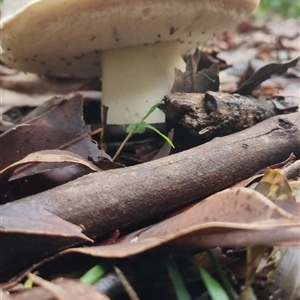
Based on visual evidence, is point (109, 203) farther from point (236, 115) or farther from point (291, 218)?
point (236, 115)

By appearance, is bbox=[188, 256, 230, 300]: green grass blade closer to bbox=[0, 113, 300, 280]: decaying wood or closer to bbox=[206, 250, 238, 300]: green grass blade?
bbox=[206, 250, 238, 300]: green grass blade

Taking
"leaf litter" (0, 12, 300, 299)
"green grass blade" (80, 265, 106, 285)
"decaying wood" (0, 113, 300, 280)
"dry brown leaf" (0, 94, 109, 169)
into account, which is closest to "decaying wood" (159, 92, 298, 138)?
"decaying wood" (0, 113, 300, 280)

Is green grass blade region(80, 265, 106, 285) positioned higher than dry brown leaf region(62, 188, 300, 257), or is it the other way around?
dry brown leaf region(62, 188, 300, 257)

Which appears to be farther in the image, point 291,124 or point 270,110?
point 270,110

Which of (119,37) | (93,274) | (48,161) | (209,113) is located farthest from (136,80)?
(93,274)

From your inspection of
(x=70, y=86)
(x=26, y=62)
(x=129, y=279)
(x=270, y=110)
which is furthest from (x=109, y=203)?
(x=70, y=86)

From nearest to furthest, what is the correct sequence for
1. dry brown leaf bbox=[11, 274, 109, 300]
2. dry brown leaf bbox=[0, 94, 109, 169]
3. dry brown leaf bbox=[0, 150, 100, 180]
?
dry brown leaf bbox=[11, 274, 109, 300] < dry brown leaf bbox=[0, 150, 100, 180] < dry brown leaf bbox=[0, 94, 109, 169]

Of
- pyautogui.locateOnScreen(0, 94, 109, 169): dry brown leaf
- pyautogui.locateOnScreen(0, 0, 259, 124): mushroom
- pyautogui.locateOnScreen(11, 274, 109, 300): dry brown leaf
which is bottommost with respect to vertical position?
pyautogui.locateOnScreen(11, 274, 109, 300): dry brown leaf
